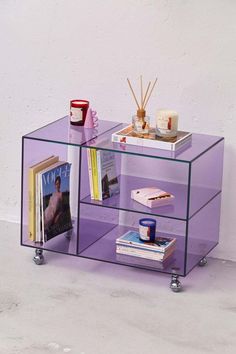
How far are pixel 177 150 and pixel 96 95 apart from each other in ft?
1.69

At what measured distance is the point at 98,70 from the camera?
3.63 m

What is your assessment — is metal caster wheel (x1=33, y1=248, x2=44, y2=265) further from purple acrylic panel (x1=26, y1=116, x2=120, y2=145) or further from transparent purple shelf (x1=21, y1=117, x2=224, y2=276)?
purple acrylic panel (x1=26, y1=116, x2=120, y2=145)

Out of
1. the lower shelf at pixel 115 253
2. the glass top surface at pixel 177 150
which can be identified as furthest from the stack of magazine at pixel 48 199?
the glass top surface at pixel 177 150

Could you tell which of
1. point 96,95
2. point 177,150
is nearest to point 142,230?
point 177,150

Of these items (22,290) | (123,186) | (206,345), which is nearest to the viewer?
(206,345)

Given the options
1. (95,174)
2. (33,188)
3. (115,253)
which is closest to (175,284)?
(115,253)

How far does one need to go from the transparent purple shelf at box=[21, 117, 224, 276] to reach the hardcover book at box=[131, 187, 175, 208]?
21 mm

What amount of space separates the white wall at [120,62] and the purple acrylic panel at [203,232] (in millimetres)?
62

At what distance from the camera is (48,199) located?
346 centimetres

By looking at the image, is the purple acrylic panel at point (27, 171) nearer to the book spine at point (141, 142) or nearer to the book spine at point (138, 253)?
the book spine at point (138, 253)

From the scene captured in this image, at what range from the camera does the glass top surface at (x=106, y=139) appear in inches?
128

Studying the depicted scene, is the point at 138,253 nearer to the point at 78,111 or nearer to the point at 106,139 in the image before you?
the point at 106,139

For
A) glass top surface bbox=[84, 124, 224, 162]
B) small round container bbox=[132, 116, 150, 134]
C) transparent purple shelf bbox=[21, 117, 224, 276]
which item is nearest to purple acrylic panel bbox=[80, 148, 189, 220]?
transparent purple shelf bbox=[21, 117, 224, 276]

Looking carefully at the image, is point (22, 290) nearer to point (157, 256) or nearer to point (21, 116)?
point (157, 256)
